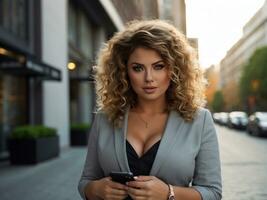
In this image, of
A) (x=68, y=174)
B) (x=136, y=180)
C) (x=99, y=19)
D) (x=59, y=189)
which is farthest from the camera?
(x=99, y=19)

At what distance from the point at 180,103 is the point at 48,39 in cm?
1790

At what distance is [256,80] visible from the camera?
2378 inches

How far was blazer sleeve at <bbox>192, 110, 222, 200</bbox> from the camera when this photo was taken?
216 centimetres

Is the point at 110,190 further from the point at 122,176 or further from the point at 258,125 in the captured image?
the point at 258,125

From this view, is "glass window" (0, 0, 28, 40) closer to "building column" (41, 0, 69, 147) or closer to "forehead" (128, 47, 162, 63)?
"building column" (41, 0, 69, 147)

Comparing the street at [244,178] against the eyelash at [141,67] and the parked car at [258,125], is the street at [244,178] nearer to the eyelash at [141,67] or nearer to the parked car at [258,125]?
the eyelash at [141,67]

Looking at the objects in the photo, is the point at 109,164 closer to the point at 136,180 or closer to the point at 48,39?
the point at 136,180

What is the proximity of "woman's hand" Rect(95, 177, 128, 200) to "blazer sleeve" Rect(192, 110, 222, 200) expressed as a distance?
0.33 meters

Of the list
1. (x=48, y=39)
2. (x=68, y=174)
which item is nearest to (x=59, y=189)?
(x=68, y=174)

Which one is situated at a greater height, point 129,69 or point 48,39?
point 48,39

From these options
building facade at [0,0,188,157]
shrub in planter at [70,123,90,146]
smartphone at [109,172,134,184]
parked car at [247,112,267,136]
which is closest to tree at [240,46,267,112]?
parked car at [247,112,267,136]

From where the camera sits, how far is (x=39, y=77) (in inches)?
694

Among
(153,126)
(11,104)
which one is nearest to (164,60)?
(153,126)

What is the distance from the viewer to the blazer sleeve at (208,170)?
216 centimetres
